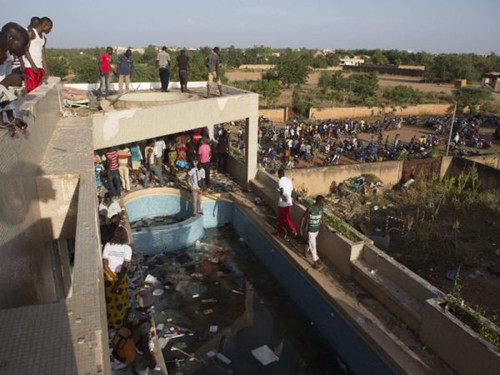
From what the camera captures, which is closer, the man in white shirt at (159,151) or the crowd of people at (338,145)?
the man in white shirt at (159,151)

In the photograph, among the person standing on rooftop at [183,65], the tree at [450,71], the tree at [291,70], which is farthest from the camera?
the tree at [450,71]

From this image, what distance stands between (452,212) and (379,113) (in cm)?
2183

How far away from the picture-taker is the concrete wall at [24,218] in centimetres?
328

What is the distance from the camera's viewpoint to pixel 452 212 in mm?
15250

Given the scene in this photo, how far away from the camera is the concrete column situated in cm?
1301

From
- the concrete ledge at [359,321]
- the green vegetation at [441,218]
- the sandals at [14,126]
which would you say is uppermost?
the sandals at [14,126]

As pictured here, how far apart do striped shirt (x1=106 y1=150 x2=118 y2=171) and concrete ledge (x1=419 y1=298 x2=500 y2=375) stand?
758 centimetres

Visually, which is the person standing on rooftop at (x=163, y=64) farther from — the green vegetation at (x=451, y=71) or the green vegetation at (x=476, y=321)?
the green vegetation at (x=451, y=71)

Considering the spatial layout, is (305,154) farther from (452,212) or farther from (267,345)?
(267,345)

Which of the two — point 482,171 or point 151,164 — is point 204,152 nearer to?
point 151,164

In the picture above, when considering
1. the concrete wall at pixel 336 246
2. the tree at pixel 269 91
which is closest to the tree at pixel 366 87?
the tree at pixel 269 91

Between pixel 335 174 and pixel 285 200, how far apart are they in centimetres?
840

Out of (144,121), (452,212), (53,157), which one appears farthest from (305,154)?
(53,157)

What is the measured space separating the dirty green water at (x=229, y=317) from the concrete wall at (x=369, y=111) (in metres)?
24.2
